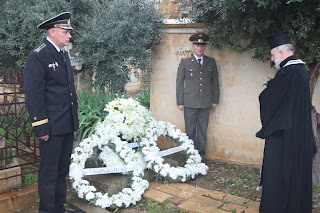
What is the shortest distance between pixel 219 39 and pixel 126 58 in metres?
1.55

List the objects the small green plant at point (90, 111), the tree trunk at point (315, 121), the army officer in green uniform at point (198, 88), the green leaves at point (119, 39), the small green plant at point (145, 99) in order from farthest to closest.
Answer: the small green plant at point (145, 99)
the small green plant at point (90, 111)
the green leaves at point (119, 39)
the army officer in green uniform at point (198, 88)
the tree trunk at point (315, 121)

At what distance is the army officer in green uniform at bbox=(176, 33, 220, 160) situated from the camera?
201 inches

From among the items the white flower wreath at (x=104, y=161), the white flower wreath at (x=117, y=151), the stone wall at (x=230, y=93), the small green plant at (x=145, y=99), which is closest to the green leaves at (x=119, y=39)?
the stone wall at (x=230, y=93)

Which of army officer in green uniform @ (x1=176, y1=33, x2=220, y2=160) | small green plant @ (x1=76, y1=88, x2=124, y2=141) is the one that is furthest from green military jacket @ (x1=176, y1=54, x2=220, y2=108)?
small green plant @ (x1=76, y1=88, x2=124, y2=141)

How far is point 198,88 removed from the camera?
511 centimetres

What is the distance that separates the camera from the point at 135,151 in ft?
15.2

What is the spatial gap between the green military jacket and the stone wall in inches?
8.3

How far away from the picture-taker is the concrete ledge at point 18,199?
3668mm

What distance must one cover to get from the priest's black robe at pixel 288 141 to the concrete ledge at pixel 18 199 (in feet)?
8.70

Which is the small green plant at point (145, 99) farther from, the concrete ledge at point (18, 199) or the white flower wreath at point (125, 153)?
the concrete ledge at point (18, 199)

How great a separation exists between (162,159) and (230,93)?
1.64 metres

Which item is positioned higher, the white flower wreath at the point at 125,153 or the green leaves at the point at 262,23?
the green leaves at the point at 262,23

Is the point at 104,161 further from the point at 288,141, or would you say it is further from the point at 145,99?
the point at 145,99

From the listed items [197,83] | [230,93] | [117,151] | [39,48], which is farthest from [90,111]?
[39,48]
